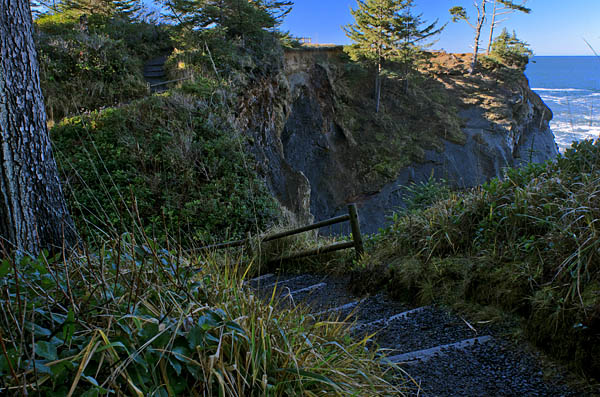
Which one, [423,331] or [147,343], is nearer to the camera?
A: [147,343]

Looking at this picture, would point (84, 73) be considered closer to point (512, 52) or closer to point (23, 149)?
point (23, 149)

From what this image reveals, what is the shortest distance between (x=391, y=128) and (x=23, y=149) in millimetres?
23877

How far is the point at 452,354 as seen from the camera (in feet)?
8.22

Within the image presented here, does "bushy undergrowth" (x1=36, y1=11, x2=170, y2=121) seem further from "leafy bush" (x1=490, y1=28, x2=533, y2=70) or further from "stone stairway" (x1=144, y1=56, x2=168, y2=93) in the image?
"leafy bush" (x1=490, y1=28, x2=533, y2=70)

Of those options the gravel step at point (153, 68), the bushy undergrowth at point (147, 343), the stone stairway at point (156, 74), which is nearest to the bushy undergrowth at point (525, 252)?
the bushy undergrowth at point (147, 343)

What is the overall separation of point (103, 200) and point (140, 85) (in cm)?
453

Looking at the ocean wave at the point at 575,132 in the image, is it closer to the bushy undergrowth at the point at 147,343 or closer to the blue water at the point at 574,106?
the blue water at the point at 574,106

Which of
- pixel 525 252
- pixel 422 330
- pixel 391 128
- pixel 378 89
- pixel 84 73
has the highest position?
pixel 378 89

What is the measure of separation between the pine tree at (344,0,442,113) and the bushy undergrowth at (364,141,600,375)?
2325 centimetres

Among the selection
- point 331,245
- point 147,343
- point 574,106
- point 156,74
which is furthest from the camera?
point 156,74

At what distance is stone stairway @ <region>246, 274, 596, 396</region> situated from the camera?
2.16m

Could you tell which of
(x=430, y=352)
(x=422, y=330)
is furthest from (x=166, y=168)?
(x=430, y=352)

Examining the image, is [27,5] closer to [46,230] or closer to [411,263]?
[46,230]

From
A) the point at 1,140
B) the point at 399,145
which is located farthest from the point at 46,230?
the point at 399,145
